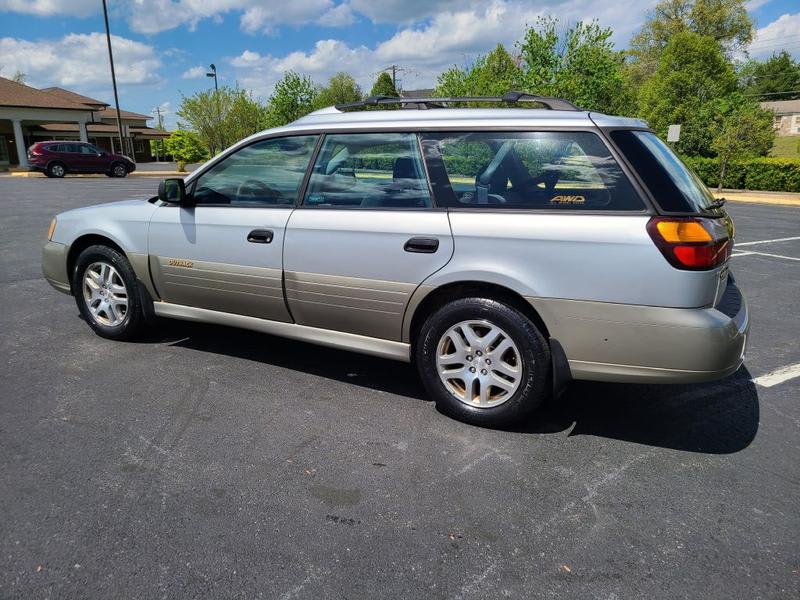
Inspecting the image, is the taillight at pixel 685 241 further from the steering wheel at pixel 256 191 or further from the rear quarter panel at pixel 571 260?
the steering wheel at pixel 256 191

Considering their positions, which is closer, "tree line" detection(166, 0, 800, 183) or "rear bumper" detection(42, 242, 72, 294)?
"rear bumper" detection(42, 242, 72, 294)

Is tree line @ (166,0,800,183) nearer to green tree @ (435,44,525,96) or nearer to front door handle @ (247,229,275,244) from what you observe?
green tree @ (435,44,525,96)

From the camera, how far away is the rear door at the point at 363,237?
348cm

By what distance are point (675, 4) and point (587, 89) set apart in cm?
4096

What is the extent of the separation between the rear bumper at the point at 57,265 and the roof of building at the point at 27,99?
38219 millimetres

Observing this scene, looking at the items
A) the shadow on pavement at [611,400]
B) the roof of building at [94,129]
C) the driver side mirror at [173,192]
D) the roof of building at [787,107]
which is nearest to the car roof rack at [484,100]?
the driver side mirror at [173,192]

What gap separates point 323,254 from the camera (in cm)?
375

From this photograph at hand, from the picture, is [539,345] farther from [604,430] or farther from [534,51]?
[534,51]

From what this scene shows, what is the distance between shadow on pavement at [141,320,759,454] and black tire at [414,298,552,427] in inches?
7.6

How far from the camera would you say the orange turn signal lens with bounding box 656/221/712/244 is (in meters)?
2.89

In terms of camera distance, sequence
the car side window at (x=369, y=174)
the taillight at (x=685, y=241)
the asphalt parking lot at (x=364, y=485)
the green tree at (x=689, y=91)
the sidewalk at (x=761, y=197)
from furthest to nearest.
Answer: the green tree at (x=689, y=91), the sidewalk at (x=761, y=197), the car side window at (x=369, y=174), the taillight at (x=685, y=241), the asphalt parking lot at (x=364, y=485)

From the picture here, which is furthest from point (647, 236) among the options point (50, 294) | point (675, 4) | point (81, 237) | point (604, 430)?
point (675, 4)

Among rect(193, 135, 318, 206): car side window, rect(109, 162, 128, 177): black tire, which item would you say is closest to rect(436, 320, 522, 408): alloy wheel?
rect(193, 135, 318, 206): car side window

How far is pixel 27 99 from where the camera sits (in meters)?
37.3
